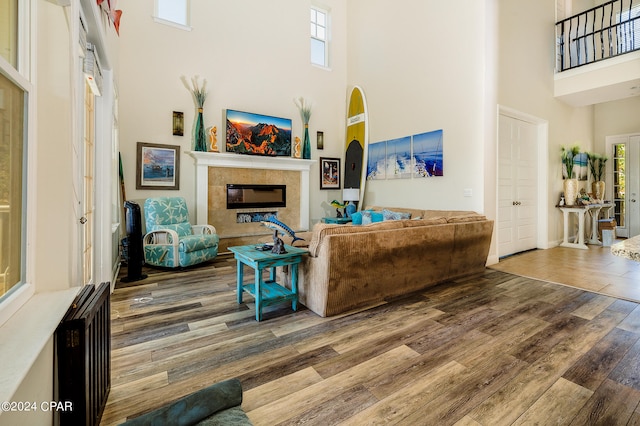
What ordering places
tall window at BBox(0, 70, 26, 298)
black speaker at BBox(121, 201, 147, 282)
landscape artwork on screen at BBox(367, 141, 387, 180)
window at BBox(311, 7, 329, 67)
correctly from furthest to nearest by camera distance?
window at BBox(311, 7, 329, 67) < landscape artwork on screen at BBox(367, 141, 387, 180) < black speaker at BBox(121, 201, 147, 282) < tall window at BBox(0, 70, 26, 298)

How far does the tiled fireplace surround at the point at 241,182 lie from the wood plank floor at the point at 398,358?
7.83 feet

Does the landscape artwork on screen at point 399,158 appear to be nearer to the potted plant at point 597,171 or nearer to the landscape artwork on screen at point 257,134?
the landscape artwork on screen at point 257,134

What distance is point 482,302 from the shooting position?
3.02 meters

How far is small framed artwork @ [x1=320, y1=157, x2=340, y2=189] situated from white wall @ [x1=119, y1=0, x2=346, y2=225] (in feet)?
0.45

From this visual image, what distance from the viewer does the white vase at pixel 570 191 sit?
5866 mm

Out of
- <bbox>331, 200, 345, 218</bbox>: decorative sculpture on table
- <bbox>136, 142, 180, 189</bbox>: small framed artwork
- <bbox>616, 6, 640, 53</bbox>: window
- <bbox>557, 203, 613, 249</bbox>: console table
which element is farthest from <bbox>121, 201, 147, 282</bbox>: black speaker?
<bbox>616, 6, 640, 53</bbox>: window

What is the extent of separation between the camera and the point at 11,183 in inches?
44.1

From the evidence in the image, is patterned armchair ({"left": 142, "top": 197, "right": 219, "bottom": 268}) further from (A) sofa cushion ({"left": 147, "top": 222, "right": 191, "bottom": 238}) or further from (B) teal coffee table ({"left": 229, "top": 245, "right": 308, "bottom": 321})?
(B) teal coffee table ({"left": 229, "top": 245, "right": 308, "bottom": 321})

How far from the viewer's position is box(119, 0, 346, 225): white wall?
4.80m

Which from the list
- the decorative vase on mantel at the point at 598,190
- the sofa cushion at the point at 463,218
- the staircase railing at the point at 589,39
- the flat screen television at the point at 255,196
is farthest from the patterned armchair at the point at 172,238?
the decorative vase on mantel at the point at 598,190

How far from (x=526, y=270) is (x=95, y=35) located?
5.63m

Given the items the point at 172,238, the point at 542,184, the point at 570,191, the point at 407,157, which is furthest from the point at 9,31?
the point at 570,191

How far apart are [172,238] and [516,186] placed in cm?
573

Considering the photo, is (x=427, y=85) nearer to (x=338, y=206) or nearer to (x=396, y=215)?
(x=396, y=215)
